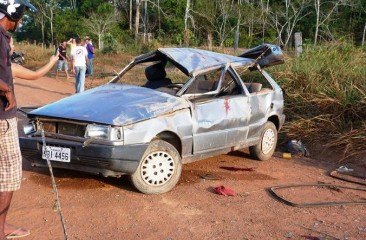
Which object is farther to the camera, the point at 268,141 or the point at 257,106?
the point at 268,141

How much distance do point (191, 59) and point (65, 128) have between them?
Result: 79.9 inches

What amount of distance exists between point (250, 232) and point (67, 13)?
48917 mm

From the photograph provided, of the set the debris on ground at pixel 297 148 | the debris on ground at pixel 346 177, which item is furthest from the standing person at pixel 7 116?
the debris on ground at pixel 297 148

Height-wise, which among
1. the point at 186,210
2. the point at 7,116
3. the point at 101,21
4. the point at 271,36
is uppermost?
the point at 101,21

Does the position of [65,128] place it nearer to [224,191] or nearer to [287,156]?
[224,191]

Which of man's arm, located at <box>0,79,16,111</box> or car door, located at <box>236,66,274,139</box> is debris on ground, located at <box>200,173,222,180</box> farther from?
man's arm, located at <box>0,79,16,111</box>

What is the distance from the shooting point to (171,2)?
46.3 m

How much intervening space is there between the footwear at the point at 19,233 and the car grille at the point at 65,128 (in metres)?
1.39

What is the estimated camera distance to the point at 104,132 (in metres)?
5.33

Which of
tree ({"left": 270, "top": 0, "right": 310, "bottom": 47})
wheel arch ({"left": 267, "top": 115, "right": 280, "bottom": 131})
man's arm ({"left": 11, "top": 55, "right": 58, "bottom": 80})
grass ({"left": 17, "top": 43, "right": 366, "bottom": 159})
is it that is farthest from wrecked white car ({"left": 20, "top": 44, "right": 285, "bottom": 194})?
tree ({"left": 270, "top": 0, "right": 310, "bottom": 47})

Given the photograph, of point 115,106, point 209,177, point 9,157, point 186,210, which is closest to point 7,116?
point 9,157

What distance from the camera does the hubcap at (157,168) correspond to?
561 cm

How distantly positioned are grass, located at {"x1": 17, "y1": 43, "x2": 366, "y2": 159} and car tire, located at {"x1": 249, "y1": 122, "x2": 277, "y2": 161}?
1.29 meters

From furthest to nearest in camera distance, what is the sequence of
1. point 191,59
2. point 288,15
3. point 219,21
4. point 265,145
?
point 219,21 → point 288,15 → point 265,145 → point 191,59
